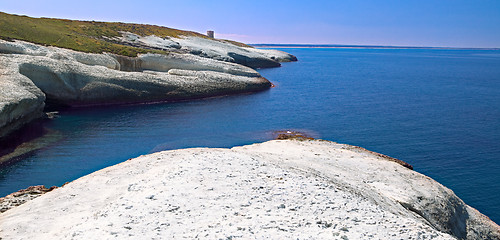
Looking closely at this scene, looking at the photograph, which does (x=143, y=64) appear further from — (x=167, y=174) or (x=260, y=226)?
(x=260, y=226)

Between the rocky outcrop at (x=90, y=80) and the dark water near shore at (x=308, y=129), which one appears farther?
the rocky outcrop at (x=90, y=80)

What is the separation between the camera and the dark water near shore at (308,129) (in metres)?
30.5

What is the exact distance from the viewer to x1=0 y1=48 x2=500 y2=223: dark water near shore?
99.9ft

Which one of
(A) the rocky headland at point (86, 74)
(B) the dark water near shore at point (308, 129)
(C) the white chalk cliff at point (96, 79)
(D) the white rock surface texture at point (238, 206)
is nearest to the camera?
(D) the white rock surface texture at point (238, 206)

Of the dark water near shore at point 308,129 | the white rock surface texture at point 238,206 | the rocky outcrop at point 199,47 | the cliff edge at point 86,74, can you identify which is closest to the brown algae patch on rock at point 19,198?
the white rock surface texture at point 238,206

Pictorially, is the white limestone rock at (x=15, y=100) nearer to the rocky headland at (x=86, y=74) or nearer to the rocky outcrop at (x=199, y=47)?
the rocky headland at (x=86, y=74)

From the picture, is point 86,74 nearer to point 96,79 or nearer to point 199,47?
point 96,79

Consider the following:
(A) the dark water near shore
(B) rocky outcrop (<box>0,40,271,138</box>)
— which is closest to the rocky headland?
(B) rocky outcrop (<box>0,40,271,138</box>)

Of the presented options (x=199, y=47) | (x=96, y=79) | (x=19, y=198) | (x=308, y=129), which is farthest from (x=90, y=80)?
(x=199, y=47)

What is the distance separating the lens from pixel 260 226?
524 inches

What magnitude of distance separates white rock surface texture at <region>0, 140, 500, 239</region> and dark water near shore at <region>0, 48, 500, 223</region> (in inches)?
334

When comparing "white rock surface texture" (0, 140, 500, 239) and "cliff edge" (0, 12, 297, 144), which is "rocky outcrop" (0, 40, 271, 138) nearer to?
"cliff edge" (0, 12, 297, 144)

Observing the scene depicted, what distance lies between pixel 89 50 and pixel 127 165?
2024 inches

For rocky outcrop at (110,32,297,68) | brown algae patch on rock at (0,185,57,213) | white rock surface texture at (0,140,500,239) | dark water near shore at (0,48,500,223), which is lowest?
dark water near shore at (0,48,500,223)
